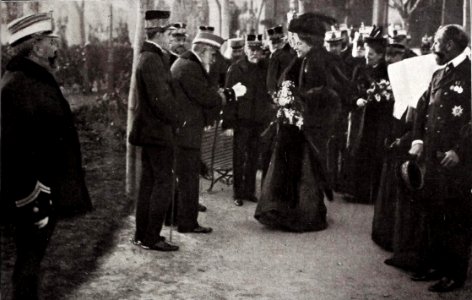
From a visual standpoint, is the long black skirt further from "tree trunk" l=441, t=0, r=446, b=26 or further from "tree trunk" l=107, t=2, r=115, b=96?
"tree trunk" l=107, t=2, r=115, b=96

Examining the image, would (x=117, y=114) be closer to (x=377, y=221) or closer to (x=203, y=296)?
(x=203, y=296)

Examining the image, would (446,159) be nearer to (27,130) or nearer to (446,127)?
(446,127)

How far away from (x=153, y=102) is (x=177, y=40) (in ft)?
1.73

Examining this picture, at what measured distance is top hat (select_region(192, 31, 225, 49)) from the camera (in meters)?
4.79

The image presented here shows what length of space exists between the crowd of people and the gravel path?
113 mm

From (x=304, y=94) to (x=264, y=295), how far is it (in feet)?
5.71

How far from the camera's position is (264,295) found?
4277 mm

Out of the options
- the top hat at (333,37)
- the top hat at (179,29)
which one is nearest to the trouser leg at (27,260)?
the top hat at (179,29)

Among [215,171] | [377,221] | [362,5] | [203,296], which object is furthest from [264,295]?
[362,5]

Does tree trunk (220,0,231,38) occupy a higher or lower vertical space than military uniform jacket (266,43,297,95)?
higher

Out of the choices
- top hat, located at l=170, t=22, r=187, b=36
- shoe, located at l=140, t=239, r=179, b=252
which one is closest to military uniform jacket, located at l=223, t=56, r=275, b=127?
top hat, located at l=170, t=22, r=187, b=36

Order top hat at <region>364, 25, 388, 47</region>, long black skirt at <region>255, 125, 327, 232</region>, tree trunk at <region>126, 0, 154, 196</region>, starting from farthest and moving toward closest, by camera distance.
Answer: long black skirt at <region>255, 125, 327, 232</region>, top hat at <region>364, 25, 388, 47</region>, tree trunk at <region>126, 0, 154, 196</region>

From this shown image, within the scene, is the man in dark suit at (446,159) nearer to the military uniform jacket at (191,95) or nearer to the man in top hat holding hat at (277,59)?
the man in top hat holding hat at (277,59)

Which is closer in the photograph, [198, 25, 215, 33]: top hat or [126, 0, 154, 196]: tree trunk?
[126, 0, 154, 196]: tree trunk
